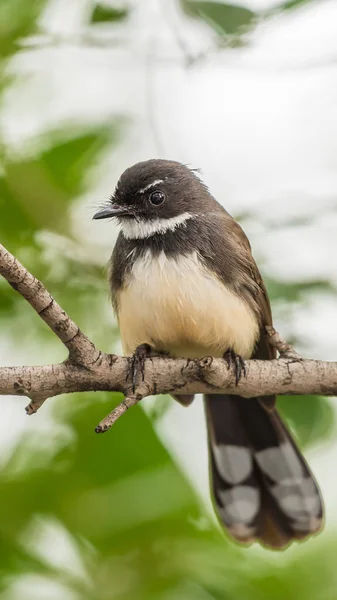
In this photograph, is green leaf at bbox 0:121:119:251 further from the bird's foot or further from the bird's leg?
the bird's leg

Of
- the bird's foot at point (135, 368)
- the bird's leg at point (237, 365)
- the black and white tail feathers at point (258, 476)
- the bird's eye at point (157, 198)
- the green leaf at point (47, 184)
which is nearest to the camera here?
the bird's foot at point (135, 368)

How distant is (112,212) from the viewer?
541cm

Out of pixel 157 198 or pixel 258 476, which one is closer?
pixel 157 198

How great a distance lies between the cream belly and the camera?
196 inches

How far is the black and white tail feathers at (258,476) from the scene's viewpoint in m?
5.76

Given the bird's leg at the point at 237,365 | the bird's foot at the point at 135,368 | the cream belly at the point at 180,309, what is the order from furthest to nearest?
the cream belly at the point at 180,309, the bird's leg at the point at 237,365, the bird's foot at the point at 135,368

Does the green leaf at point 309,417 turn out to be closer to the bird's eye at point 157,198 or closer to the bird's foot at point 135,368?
the bird's foot at point 135,368

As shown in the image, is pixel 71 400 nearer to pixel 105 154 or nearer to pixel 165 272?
pixel 165 272

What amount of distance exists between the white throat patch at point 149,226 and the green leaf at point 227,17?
1.13m

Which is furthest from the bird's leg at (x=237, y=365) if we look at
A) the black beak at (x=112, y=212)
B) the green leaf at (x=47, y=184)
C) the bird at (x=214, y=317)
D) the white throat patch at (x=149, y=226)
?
the green leaf at (x=47, y=184)

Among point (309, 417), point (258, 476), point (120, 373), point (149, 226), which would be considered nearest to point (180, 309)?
point (149, 226)

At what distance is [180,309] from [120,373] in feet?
2.71

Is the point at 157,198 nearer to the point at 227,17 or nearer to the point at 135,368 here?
the point at 227,17

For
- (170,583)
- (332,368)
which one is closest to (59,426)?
(170,583)
